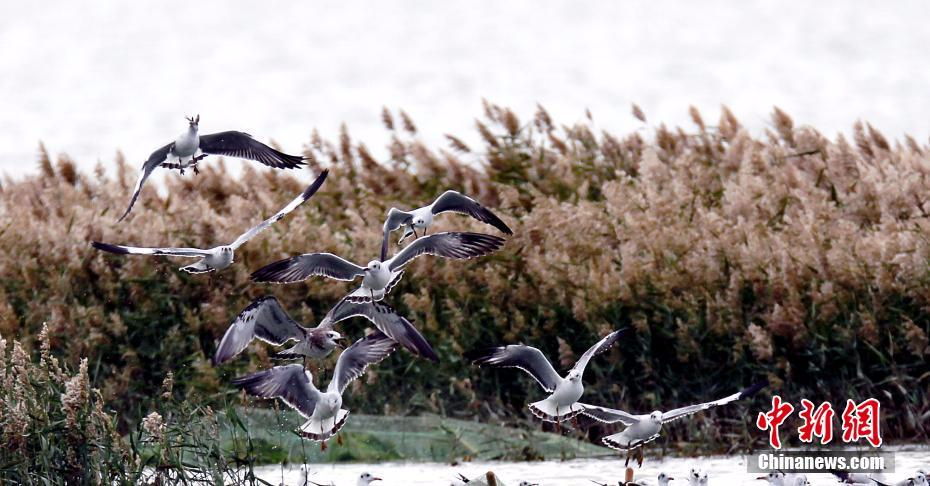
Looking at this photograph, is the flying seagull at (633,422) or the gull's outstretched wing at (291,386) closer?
the gull's outstretched wing at (291,386)

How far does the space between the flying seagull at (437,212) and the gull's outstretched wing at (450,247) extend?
0.62 ft

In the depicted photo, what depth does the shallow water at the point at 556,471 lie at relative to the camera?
7.06m

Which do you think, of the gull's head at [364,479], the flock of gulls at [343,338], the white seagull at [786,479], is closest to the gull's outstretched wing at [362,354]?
the flock of gulls at [343,338]

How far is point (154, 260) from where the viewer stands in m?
9.27

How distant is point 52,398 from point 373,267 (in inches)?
65.2

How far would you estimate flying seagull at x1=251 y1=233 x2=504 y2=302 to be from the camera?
5.68 m

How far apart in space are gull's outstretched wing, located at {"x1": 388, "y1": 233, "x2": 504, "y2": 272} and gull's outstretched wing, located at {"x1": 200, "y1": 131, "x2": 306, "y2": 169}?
76cm

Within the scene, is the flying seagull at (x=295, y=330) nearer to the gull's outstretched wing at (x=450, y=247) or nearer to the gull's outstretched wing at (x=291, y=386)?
the gull's outstretched wing at (x=291, y=386)

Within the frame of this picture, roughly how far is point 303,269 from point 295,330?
0.26 m

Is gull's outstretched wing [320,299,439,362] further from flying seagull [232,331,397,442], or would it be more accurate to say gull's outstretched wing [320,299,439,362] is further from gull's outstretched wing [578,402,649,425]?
gull's outstretched wing [578,402,649,425]

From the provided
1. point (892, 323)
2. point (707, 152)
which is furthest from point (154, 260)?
point (707, 152)

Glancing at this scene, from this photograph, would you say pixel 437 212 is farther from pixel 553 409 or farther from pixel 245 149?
pixel 553 409

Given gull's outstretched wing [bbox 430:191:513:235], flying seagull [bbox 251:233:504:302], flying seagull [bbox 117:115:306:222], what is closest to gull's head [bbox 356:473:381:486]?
flying seagull [bbox 251:233:504:302]

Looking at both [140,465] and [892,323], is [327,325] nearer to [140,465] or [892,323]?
[140,465]
